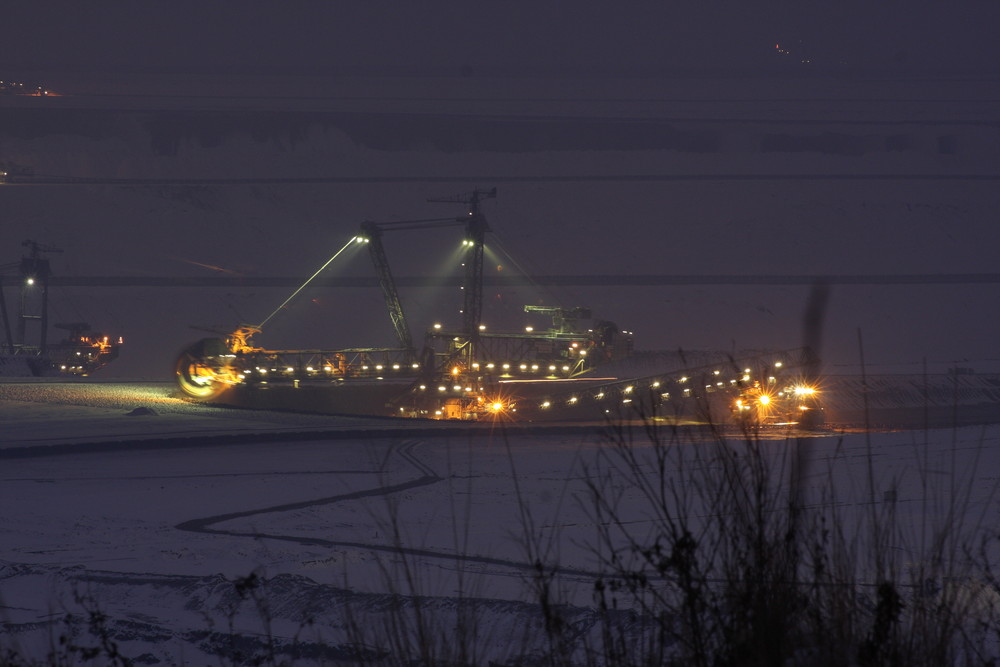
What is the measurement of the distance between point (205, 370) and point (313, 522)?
27.2 m

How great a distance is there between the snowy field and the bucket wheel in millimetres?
11668

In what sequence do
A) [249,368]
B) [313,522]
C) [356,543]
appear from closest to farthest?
[356,543] < [313,522] < [249,368]

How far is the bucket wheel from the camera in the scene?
123 feet

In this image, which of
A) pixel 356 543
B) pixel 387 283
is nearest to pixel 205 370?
pixel 387 283

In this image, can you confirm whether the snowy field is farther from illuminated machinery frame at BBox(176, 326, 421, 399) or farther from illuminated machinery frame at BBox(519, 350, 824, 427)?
illuminated machinery frame at BBox(176, 326, 421, 399)

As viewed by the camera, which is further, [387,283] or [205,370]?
[387,283]

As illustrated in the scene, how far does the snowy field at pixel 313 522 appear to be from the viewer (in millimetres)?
6688

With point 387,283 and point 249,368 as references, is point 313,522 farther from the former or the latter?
point 387,283

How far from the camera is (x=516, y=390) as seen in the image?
→ 132 ft

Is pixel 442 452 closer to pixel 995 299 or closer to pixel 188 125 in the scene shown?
pixel 995 299

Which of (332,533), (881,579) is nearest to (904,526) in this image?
(881,579)

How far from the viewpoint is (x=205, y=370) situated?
125 feet

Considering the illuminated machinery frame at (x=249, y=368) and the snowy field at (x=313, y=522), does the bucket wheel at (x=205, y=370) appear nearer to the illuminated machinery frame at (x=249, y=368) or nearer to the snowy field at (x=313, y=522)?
the illuminated machinery frame at (x=249, y=368)

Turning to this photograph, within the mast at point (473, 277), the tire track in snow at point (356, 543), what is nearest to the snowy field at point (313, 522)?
the tire track in snow at point (356, 543)
